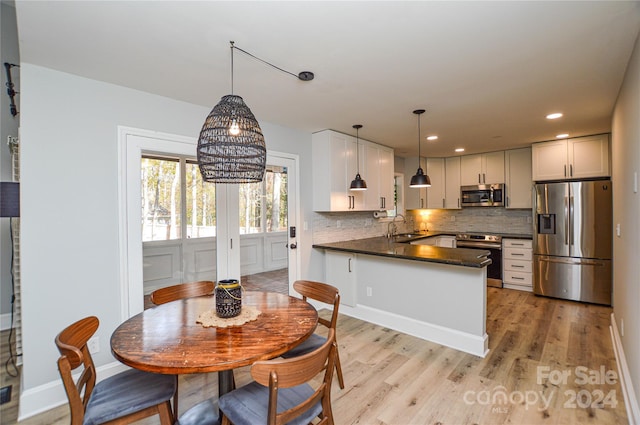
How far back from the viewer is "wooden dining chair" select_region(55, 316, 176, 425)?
4.14 feet

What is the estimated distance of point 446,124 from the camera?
3617 millimetres

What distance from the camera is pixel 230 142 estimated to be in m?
1.64

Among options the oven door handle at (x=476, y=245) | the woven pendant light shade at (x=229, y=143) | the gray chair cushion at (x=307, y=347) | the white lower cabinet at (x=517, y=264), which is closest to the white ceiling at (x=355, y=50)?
the woven pendant light shade at (x=229, y=143)

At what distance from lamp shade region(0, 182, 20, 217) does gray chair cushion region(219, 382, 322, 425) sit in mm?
1966

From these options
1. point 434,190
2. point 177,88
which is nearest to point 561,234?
point 434,190

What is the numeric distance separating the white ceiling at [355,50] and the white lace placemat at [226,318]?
65.8 inches

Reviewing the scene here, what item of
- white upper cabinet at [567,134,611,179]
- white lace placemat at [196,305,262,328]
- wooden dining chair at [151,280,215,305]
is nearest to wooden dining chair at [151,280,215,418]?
wooden dining chair at [151,280,215,305]

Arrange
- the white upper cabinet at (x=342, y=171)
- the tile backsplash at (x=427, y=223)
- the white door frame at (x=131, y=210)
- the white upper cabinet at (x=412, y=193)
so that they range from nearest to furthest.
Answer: the white door frame at (x=131, y=210), the white upper cabinet at (x=342, y=171), the tile backsplash at (x=427, y=223), the white upper cabinet at (x=412, y=193)

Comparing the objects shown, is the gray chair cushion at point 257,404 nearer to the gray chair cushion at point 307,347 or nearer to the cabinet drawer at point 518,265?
the gray chair cushion at point 307,347

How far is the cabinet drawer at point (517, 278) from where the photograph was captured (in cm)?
472

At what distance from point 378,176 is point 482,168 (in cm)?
223

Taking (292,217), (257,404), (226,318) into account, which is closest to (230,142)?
(226,318)

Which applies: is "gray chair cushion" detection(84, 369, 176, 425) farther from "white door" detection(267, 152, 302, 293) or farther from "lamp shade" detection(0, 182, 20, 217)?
"white door" detection(267, 152, 302, 293)

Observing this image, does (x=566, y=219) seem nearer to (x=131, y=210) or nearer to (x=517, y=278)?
(x=517, y=278)
